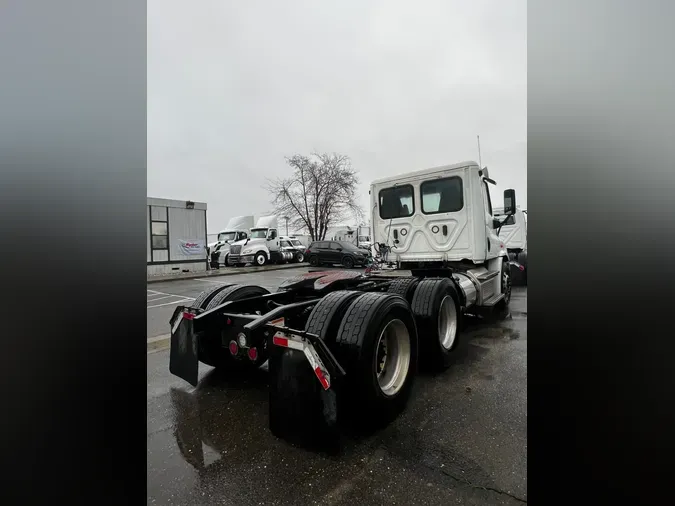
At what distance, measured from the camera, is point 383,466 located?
2252 mm

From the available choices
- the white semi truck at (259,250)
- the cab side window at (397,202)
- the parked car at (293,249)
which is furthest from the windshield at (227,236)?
the cab side window at (397,202)

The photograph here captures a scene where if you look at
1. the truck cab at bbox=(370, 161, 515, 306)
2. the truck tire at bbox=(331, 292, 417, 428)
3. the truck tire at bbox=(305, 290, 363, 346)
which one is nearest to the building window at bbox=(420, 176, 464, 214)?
the truck cab at bbox=(370, 161, 515, 306)

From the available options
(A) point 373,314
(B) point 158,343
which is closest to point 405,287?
(A) point 373,314

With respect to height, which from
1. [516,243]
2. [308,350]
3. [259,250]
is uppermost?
[516,243]

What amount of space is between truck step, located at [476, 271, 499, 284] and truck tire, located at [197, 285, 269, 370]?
3480 millimetres

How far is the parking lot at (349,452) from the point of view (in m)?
2.04

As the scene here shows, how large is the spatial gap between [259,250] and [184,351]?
59.0 feet

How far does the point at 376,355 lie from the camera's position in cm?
266

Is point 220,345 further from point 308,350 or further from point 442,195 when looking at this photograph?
point 442,195

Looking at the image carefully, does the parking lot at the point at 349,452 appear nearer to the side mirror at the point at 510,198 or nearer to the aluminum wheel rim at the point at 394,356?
the aluminum wheel rim at the point at 394,356

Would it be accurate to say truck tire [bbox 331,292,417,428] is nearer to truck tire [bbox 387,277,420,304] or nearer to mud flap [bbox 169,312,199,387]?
truck tire [bbox 387,277,420,304]
